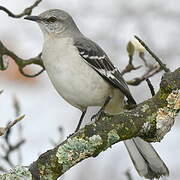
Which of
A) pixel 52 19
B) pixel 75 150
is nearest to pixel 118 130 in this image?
pixel 75 150

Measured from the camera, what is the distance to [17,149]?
3951 mm

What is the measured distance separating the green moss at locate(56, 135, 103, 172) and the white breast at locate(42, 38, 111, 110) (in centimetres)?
117

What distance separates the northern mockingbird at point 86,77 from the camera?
11.1 ft

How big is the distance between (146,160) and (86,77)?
2.08ft

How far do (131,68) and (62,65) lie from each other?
0.47 meters

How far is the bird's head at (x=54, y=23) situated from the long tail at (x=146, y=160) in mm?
923

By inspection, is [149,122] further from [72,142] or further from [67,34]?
[67,34]

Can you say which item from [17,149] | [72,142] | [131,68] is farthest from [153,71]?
[72,142]

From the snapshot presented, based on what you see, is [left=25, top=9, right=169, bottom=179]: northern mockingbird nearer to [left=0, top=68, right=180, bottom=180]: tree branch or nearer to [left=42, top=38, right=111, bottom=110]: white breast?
[left=42, top=38, right=111, bottom=110]: white breast

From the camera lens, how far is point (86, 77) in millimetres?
3418

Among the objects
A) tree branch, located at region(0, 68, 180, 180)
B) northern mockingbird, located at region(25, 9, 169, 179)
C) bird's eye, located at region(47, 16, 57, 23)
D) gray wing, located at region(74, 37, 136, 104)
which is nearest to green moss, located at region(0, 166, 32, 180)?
tree branch, located at region(0, 68, 180, 180)

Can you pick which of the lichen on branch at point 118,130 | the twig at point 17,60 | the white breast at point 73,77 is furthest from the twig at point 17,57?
the lichen on branch at point 118,130

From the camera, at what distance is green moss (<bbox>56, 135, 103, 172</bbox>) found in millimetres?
2182

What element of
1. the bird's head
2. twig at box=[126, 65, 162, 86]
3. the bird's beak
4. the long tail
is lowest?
the long tail
